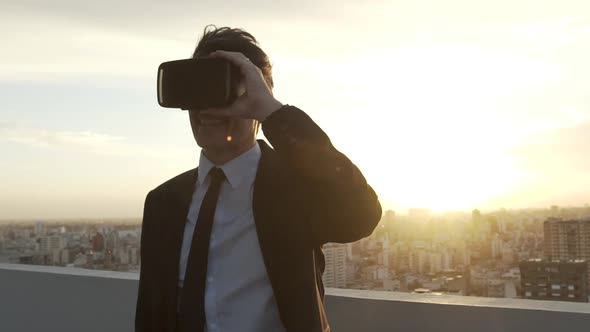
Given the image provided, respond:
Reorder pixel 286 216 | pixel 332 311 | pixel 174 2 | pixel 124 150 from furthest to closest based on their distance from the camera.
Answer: pixel 124 150
pixel 174 2
pixel 332 311
pixel 286 216

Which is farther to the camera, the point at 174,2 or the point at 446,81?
the point at 446,81


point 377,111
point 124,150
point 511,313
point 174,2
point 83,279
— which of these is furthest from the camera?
point 124,150

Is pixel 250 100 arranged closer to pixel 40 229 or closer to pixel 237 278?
pixel 237 278

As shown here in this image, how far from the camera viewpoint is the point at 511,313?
1504 mm

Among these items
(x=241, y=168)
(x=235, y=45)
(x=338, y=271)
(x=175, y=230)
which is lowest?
(x=338, y=271)

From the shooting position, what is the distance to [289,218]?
1028 millimetres

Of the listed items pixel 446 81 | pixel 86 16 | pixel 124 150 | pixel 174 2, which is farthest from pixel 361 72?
pixel 124 150

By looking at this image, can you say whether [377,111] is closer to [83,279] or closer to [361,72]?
[361,72]

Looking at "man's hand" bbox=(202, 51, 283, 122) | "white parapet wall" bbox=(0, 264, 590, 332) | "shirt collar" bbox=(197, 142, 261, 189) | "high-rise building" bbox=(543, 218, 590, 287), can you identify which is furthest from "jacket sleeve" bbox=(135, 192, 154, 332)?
"high-rise building" bbox=(543, 218, 590, 287)

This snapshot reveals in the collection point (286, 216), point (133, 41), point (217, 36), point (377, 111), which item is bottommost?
point (286, 216)

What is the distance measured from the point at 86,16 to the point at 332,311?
3891 millimetres

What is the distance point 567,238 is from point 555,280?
1.06 meters

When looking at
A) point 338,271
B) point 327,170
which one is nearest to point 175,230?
point 327,170

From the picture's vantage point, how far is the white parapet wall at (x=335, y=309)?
4.91 feet
